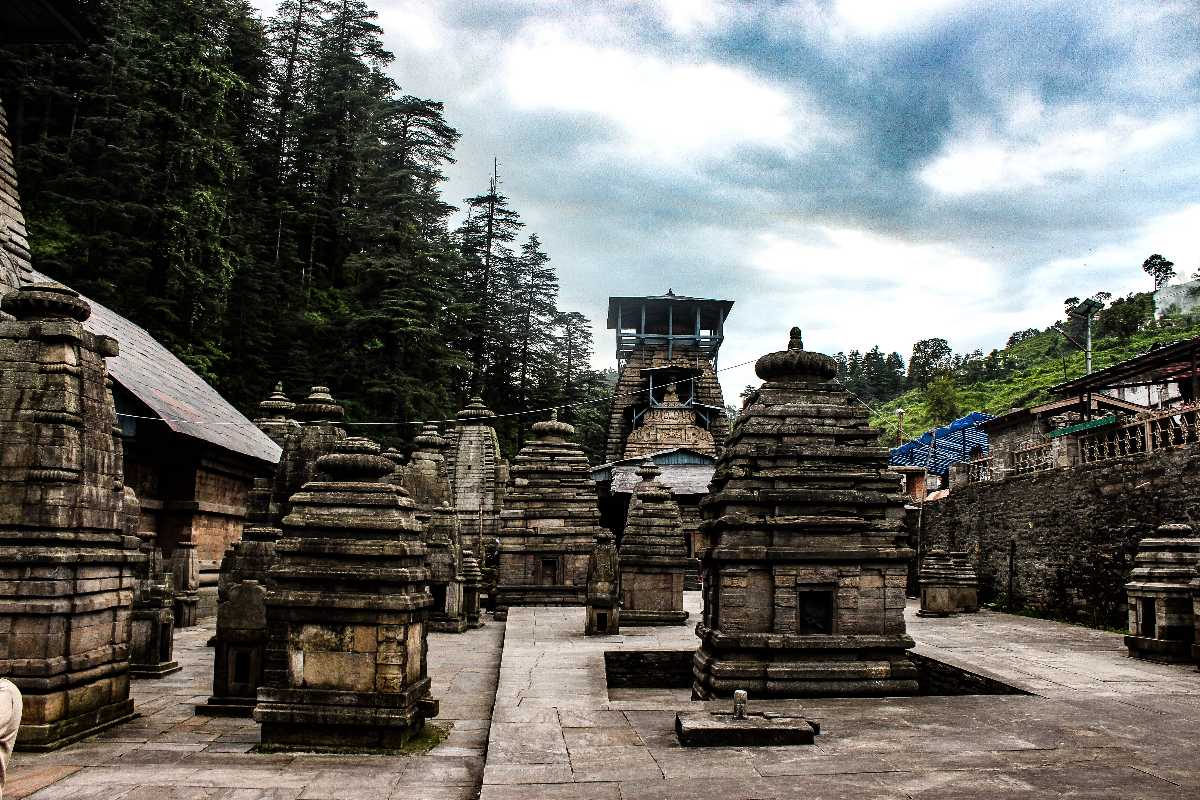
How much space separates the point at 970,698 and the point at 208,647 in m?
12.1

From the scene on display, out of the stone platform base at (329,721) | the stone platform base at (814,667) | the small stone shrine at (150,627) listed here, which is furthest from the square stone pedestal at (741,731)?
the small stone shrine at (150,627)

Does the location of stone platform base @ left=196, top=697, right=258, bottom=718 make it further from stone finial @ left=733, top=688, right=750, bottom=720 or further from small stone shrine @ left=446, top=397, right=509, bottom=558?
small stone shrine @ left=446, top=397, right=509, bottom=558

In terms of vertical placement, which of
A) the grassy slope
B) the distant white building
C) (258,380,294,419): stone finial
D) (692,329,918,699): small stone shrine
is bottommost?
(692,329,918,699): small stone shrine

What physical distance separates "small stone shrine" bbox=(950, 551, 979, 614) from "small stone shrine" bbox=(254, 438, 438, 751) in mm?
17737

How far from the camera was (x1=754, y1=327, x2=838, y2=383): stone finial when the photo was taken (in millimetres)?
10781

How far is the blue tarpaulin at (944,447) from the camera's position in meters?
41.2

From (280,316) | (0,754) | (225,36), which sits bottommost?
(0,754)

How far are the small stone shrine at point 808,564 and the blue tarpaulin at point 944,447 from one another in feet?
107

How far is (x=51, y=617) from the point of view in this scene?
7941 mm

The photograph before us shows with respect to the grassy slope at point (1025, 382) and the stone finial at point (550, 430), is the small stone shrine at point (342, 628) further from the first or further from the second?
the grassy slope at point (1025, 382)

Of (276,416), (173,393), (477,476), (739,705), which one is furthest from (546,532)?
(739,705)

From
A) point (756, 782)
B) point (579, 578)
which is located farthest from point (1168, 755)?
point (579, 578)

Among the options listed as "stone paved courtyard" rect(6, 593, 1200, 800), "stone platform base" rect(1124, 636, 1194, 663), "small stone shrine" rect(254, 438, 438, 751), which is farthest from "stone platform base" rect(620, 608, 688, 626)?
"small stone shrine" rect(254, 438, 438, 751)

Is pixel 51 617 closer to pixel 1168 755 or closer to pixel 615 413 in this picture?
pixel 1168 755
